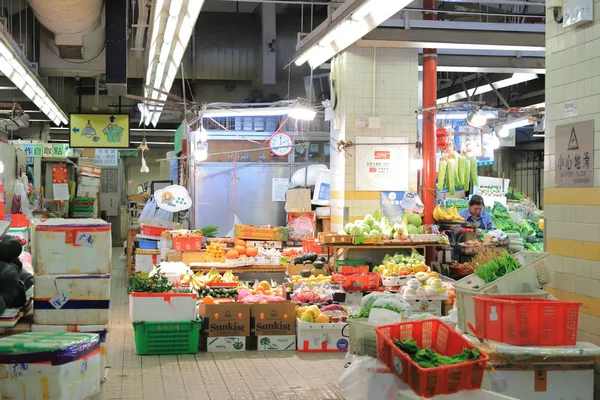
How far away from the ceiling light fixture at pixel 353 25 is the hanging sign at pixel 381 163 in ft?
5.23

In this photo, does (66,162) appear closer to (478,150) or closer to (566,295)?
(478,150)

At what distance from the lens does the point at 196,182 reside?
48.0 feet

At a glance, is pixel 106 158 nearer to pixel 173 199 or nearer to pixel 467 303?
pixel 173 199

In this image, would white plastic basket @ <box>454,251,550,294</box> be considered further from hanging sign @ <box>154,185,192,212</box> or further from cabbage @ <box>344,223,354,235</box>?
hanging sign @ <box>154,185,192,212</box>

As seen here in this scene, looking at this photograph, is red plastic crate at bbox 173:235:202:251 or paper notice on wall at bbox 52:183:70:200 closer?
red plastic crate at bbox 173:235:202:251

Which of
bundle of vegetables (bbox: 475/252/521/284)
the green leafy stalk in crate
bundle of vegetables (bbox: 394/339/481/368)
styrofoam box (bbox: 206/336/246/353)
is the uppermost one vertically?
bundle of vegetables (bbox: 475/252/521/284)

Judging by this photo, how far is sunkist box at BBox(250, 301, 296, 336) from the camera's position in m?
8.67

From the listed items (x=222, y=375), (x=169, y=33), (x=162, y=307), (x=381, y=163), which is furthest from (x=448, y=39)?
(x=222, y=375)

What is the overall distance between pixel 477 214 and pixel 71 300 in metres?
8.27

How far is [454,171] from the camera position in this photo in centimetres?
1188

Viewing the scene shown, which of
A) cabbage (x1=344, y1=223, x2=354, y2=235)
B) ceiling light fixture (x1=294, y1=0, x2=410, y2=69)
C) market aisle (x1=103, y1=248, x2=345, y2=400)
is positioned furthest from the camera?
cabbage (x1=344, y1=223, x2=354, y2=235)

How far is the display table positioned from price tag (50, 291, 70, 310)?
5.06 m

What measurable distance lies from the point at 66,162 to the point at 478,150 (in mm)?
13471

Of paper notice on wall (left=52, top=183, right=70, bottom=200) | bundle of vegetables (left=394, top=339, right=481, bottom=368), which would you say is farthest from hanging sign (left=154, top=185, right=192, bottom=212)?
bundle of vegetables (left=394, top=339, right=481, bottom=368)
